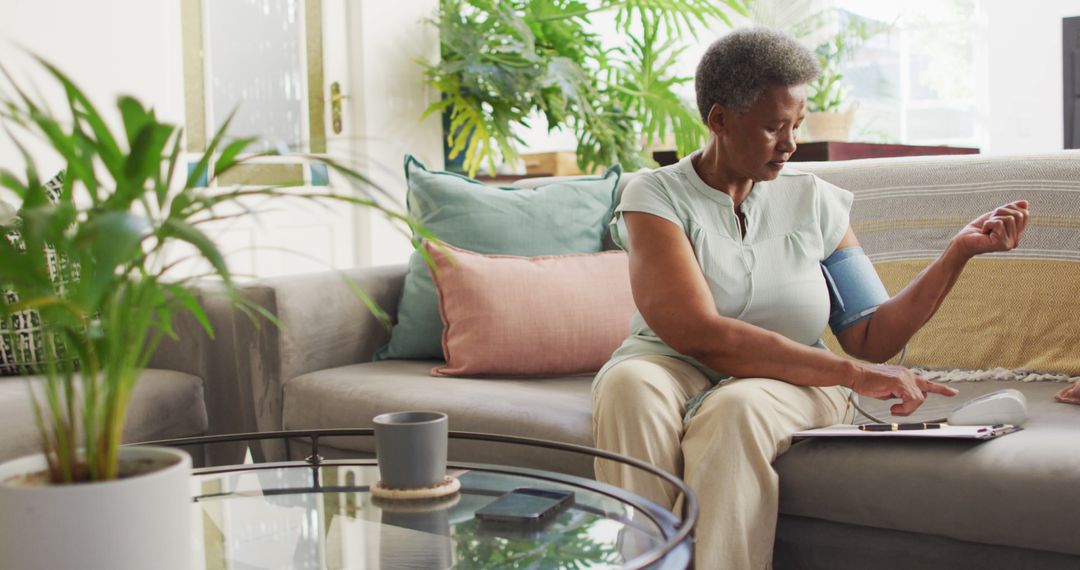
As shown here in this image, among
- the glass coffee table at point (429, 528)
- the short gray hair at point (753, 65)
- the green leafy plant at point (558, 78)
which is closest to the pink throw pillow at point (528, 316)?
the short gray hair at point (753, 65)

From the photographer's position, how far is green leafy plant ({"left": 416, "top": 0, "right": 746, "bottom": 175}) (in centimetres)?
387

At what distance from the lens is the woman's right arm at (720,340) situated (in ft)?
5.28

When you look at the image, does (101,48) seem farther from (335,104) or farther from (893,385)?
(893,385)

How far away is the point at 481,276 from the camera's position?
84.3 inches

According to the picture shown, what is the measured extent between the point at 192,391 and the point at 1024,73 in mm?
4799

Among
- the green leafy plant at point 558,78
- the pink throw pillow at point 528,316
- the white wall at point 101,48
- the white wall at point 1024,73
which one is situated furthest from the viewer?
the white wall at point 1024,73

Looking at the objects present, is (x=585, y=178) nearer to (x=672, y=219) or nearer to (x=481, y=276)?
(x=481, y=276)

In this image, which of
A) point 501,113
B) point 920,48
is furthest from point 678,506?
point 920,48

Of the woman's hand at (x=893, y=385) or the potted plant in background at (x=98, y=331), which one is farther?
the woman's hand at (x=893, y=385)

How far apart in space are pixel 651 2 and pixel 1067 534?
2893 millimetres

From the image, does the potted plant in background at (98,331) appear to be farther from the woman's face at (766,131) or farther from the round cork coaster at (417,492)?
the woman's face at (766,131)

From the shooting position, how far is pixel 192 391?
2238 mm

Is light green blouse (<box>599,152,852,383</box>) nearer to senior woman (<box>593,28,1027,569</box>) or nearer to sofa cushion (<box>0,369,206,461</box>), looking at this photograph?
senior woman (<box>593,28,1027,569</box>)

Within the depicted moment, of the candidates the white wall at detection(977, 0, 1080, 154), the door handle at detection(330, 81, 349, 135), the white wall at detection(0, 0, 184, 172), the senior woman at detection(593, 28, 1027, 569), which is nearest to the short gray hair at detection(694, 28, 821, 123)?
the senior woman at detection(593, 28, 1027, 569)
